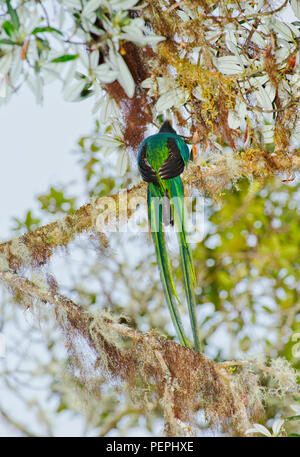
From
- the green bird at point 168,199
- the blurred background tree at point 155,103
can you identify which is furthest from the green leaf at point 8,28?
the green bird at point 168,199

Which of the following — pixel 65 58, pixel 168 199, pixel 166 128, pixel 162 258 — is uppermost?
pixel 65 58

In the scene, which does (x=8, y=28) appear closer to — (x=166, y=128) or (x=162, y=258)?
(x=166, y=128)

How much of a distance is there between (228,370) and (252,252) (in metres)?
1.37

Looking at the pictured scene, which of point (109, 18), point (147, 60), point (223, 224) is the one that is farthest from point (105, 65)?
point (223, 224)

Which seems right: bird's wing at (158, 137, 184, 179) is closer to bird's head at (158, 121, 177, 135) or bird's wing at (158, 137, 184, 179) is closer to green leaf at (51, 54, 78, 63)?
bird's head at (158, 121, 177, 135)

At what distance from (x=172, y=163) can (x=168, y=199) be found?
0.32ft

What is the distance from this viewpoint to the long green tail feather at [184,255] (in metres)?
1.22

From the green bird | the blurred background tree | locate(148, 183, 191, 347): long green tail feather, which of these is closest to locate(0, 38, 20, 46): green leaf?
the blurred background tree

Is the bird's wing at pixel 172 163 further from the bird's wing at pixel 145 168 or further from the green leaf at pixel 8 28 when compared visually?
the green leaf at pixel 8 28

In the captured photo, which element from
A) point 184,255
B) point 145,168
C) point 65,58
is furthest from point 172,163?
point 65,58

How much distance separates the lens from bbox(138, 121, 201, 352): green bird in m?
1.23

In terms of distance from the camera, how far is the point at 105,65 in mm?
865

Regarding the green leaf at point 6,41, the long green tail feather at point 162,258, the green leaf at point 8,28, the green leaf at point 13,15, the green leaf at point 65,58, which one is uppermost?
the green leaf at point 13,15

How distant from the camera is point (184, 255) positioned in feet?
4.12
